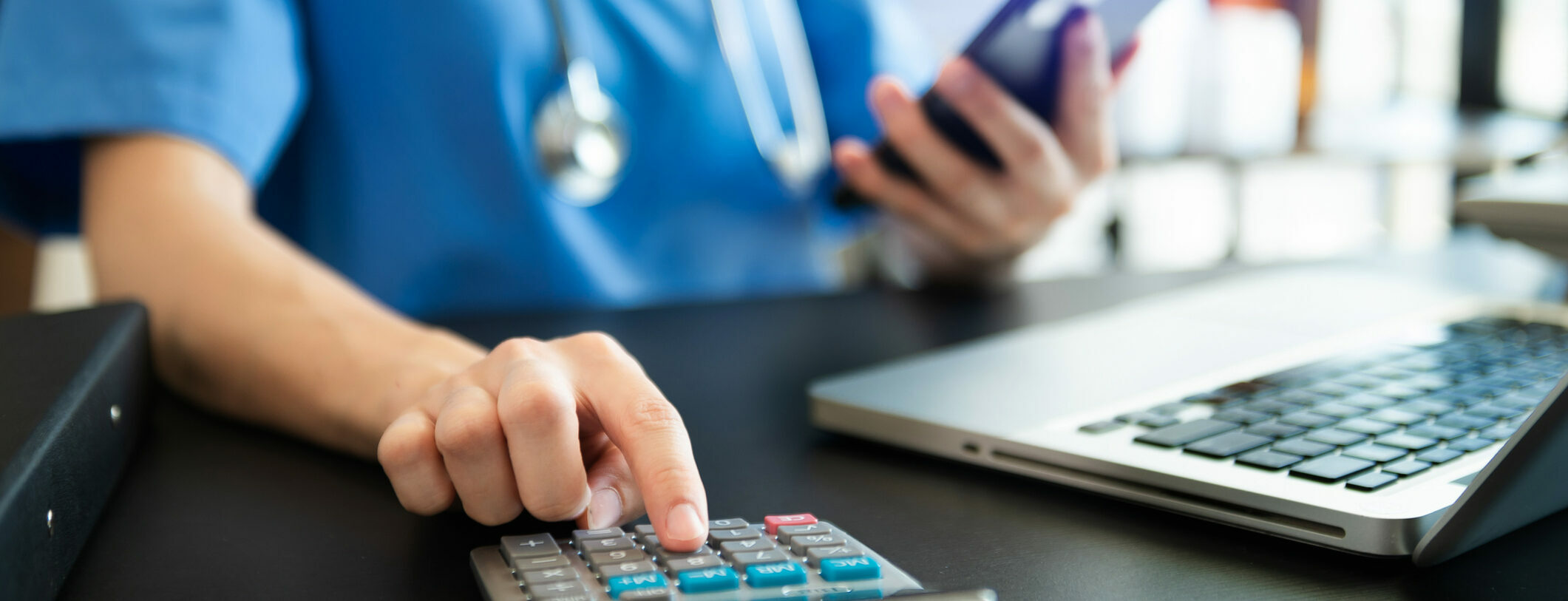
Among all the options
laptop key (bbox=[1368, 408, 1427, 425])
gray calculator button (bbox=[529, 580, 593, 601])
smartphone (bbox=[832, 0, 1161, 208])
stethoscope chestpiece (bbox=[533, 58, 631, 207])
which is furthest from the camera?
stethoscope chestpiece (bbox=[533, 58, 631, 207])

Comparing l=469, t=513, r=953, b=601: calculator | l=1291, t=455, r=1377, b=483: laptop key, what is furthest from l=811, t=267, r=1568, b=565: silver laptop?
l=469, t=513, r=953, b=601: calculator

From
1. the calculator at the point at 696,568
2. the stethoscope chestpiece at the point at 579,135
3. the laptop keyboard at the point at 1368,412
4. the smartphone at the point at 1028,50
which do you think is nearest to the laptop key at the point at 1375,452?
the laptop keyboard at the point at 1368,412

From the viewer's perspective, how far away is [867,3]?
0.90 metres

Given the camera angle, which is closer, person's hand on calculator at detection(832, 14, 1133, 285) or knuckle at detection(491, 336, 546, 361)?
knuckle at detection(491, 336, 546, 361)

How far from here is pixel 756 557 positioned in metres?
0.24

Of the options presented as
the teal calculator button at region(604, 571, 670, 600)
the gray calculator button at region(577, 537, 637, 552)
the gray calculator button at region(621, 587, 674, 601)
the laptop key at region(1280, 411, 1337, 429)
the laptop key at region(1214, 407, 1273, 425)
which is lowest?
the laptop key at region(1280, 411, 1337, 429)

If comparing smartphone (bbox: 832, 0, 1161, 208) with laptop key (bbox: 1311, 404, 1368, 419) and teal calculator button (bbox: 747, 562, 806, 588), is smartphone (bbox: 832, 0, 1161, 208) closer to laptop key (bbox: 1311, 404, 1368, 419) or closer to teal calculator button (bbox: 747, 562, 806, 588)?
laptop key (bbox: 1311, 404, 1368, 419)

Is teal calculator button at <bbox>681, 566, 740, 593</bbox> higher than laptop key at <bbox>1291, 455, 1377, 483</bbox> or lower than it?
higher

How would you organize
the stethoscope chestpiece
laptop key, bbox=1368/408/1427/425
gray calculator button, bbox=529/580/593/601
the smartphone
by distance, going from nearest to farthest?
gray calculator button, bbox=529/580/593/601 → laptop key, bbox=1368/408/1427/425 → the smartphone → the stethoscope chestpiece

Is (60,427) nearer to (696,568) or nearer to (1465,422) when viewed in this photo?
(696,568)

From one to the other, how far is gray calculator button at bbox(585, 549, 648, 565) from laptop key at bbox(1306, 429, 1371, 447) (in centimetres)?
20

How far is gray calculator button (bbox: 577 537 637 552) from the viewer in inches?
9.7

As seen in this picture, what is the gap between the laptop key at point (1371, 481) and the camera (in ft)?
0.86

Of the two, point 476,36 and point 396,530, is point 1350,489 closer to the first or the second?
point 396,530
